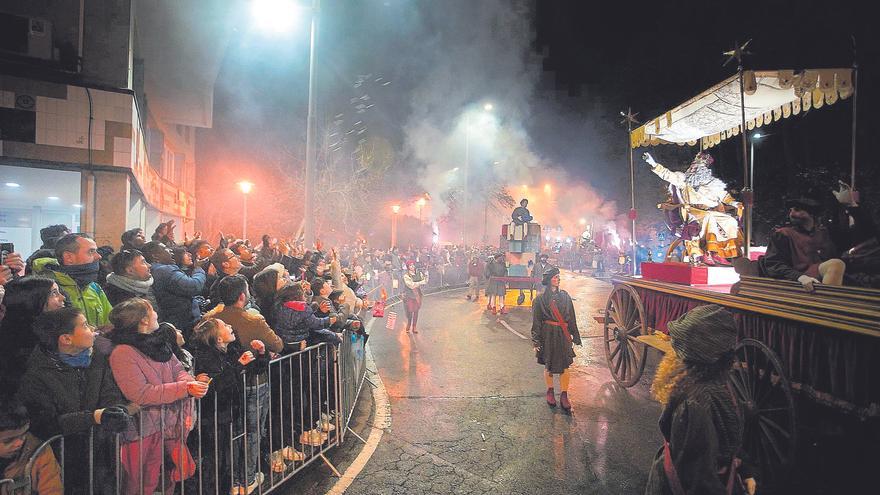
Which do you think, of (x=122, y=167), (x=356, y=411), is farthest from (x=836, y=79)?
(x=122, y=167)

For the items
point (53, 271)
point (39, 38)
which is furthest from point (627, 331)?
point (39, 38)

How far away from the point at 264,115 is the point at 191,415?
2546cm

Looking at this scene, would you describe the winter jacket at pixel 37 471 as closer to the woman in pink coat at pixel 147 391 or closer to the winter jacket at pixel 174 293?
the woman in pink coat at pixel 147 391

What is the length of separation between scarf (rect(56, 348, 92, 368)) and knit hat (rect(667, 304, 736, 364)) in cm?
364

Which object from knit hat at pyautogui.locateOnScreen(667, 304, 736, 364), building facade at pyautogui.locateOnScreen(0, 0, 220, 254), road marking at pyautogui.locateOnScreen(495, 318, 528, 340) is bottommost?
road marking at pyautogui.locateOnScreen(495, 318, 528, 340)

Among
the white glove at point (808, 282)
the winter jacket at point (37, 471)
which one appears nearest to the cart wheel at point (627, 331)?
the white glove at point (808, 282)

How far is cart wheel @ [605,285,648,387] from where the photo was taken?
632cm

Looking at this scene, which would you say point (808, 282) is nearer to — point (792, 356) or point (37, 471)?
point (792, 356)

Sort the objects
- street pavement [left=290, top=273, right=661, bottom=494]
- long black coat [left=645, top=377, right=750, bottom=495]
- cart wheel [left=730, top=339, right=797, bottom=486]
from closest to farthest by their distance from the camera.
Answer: long black coat [left=645, top=377, right=750, bottom=495], cart wheel [left=730, top=339, right=797, bottom=486], street pavement [left=290, top=273, right=661, bottom=494]

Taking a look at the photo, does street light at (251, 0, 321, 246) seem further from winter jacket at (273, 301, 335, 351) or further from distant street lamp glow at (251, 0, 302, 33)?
winter jacket at (273, 301, 335, 351)

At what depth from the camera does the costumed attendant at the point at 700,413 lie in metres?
2.11

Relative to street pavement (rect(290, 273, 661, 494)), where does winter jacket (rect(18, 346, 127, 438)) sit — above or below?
above

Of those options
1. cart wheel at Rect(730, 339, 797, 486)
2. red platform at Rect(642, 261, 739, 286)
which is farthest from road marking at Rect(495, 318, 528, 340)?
cart wheel at Rect(730, 339, 797, 486)

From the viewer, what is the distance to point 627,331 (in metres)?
6.68
